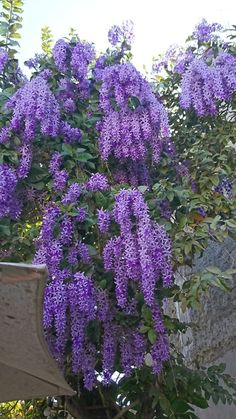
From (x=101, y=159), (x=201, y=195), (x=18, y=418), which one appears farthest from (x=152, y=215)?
(x=18, y=418)

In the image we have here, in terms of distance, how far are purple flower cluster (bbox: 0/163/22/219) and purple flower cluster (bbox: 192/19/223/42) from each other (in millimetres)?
1502

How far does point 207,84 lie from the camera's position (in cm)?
356

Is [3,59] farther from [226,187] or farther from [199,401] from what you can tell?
[199,401]

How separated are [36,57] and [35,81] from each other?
1.17 ft

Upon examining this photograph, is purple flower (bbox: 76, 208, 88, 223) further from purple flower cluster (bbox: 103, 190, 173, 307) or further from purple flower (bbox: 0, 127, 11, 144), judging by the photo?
purple flower (bbox: 0, 127, 11, 144)

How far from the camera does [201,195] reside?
3.24 meters

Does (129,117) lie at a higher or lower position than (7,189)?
higher

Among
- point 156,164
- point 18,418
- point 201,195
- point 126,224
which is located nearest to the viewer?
point 126,224

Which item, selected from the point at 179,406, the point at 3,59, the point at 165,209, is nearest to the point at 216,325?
the point at 179,406

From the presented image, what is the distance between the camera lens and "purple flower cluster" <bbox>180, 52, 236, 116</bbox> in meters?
3.56

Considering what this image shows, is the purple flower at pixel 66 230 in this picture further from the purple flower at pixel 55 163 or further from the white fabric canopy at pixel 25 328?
the white fabric canopy at pixel 25 328

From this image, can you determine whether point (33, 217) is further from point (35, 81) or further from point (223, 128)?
point (223, 128)

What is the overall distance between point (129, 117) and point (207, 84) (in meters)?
0.49

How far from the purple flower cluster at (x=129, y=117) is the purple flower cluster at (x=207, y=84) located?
25 centimetres
